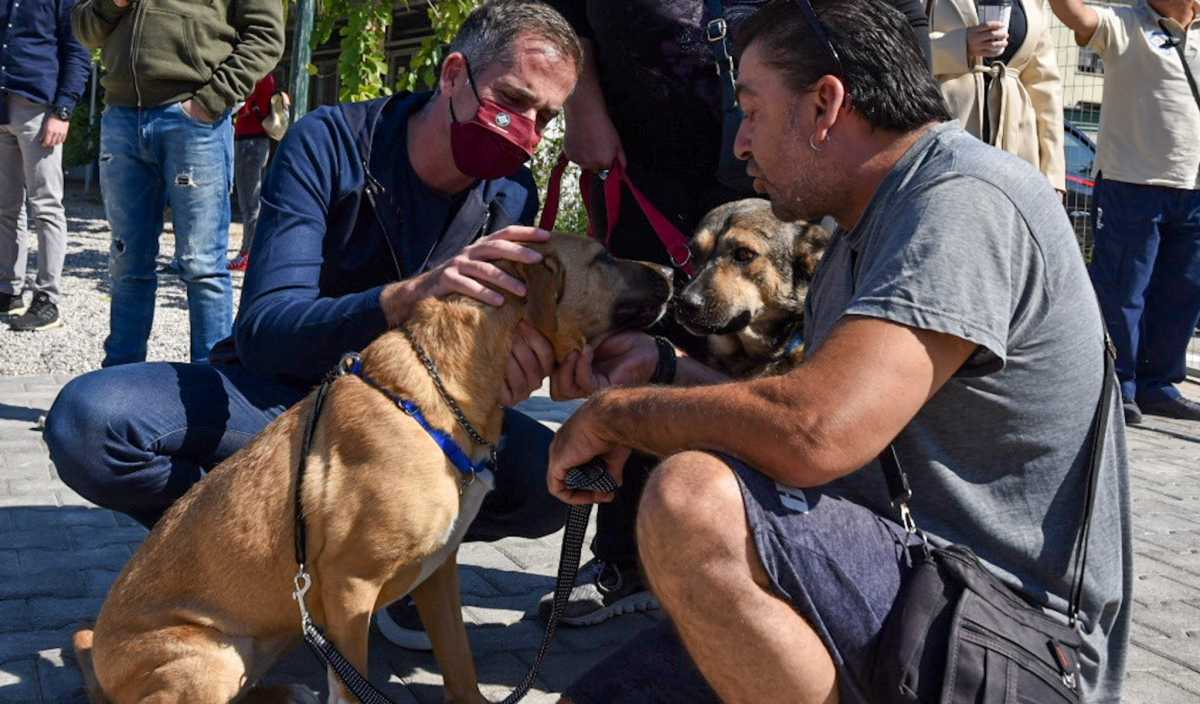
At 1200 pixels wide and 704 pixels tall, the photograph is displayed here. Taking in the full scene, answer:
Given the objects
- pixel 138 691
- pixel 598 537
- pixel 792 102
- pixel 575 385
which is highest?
pixel 792 102

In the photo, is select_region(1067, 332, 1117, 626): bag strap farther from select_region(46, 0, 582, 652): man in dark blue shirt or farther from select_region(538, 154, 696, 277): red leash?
select_region(538, 154, 696, 277): red leash

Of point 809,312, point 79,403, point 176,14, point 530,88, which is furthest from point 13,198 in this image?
point 809,312

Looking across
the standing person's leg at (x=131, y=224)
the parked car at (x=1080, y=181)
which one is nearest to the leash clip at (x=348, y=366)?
the standing person's leg at (x=131, y=224)

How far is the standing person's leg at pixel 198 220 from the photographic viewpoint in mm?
6324

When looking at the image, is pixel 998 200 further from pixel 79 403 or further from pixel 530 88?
pixel 79 403

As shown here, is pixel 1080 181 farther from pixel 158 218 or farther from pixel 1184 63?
pixel 158 218

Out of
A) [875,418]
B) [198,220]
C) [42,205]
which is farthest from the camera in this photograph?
[42,205]

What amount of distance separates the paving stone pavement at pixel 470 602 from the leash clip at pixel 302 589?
27.9 inches

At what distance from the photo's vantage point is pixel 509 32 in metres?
3.56

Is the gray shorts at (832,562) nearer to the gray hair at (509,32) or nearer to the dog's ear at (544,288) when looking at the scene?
the dog's ear at (544,288)

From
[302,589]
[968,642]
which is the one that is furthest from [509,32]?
[968,642]

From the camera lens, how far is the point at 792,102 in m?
2.59

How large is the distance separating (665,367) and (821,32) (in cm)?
119

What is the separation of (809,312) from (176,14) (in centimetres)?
499
